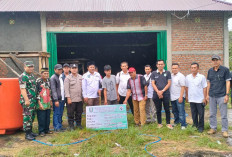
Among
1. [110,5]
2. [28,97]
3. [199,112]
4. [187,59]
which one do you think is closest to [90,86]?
[28,97]

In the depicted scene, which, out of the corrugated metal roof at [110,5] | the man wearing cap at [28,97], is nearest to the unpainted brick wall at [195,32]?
the corrugated metal roof at [110,5]

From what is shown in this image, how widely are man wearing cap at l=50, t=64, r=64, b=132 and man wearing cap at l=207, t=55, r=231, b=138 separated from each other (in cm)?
359

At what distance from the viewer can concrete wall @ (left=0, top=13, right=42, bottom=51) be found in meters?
9.16

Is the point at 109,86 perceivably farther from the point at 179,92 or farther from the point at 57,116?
the point at 179,92

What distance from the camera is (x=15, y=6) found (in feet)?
29.4

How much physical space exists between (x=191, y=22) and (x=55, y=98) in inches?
274

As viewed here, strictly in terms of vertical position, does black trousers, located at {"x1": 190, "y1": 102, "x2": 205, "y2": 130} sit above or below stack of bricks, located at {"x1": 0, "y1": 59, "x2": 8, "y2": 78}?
below

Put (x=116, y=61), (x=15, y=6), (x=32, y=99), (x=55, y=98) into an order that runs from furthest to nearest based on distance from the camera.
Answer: (x=116, y=61) → (x=15, y=6) → (x=55, y=98) → (x=32, y=99)

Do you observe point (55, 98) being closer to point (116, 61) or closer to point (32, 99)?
point (32, 99)

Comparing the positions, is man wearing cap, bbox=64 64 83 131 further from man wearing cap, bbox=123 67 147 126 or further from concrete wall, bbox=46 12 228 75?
concrete wall, bbox=46 12 228 75

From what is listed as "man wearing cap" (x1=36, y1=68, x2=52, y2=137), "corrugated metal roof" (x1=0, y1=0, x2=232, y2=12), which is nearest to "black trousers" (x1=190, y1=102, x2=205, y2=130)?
"man wearing cap" (x1=36, y1=68, x2=52, y2=137)

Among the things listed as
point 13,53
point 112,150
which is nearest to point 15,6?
point 13,53

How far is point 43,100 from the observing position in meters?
5.26

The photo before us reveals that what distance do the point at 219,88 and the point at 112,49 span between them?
42.9ft
